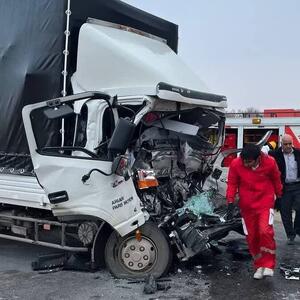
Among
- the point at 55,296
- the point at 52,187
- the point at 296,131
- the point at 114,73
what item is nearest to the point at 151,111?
the point at 114,73

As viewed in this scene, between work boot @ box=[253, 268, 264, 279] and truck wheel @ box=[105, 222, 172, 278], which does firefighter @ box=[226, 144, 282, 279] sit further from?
truck wheel @ box=[105, 222, 172, 278]

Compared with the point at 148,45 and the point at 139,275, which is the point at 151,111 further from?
the point at 139,275

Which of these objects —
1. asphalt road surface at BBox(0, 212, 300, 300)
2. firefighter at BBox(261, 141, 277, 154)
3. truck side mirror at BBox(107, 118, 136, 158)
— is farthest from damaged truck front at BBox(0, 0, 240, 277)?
firefighter at BBox(261, 141, 277, 154)

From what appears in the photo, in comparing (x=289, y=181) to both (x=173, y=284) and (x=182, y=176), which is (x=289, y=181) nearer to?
(x=182, y=176)

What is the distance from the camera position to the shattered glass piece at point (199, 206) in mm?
6066

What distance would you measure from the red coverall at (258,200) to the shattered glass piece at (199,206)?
1.20 feet

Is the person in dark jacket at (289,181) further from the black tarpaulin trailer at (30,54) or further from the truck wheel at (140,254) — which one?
the black tarpaulin trailer at (30,54)

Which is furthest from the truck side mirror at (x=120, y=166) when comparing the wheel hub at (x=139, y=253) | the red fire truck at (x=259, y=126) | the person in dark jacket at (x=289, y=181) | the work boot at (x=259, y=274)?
the red fire truck at (x=259, y=126)

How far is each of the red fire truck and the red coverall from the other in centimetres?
745

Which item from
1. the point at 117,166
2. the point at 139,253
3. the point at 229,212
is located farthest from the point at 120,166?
the point at 229,212

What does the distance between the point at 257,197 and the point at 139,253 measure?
A: 1466mm

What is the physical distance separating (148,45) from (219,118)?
136cm

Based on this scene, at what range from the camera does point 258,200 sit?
594 centimetres

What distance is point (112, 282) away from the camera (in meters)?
5.87
